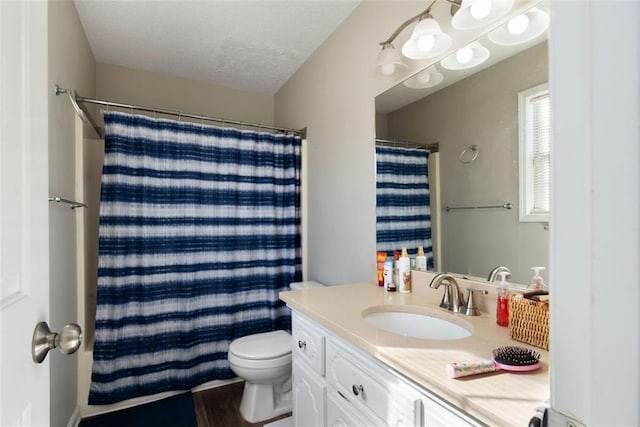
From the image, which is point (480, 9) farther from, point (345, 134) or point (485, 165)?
point (345, 134)

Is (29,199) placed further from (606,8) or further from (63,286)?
(63,286)

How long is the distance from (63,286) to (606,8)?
2.24 m

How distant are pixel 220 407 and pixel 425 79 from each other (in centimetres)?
225

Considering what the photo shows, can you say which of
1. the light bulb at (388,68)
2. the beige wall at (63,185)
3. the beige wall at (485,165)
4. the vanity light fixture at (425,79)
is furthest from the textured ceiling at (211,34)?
the beige wall at (485,165)

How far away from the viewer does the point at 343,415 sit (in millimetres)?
1169

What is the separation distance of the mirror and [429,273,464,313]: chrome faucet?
0.10 m

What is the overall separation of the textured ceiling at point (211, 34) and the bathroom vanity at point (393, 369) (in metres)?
1.68

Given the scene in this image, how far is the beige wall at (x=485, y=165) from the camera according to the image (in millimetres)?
1165

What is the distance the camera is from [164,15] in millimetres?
2078

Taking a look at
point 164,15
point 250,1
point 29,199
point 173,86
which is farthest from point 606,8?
point 173,86

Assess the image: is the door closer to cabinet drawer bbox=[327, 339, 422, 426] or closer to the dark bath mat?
cabinet drawer bbox=[327, 339, 422, 426]

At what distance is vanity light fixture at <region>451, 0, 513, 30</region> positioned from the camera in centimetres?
118

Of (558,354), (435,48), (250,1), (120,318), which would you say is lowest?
(120,318)

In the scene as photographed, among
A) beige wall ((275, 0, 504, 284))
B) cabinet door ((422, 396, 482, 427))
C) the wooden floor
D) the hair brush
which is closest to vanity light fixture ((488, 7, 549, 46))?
beige wall ((275, 0, 504, 284))
